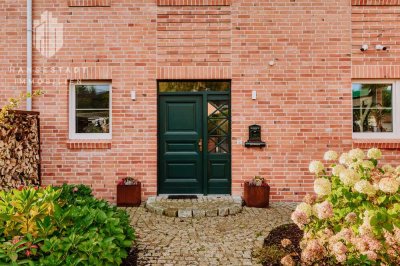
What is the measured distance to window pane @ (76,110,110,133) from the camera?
7004 millimetres

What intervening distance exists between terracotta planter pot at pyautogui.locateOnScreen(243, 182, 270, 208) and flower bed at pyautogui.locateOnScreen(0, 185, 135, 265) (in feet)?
10.5

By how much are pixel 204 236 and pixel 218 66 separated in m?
3.53

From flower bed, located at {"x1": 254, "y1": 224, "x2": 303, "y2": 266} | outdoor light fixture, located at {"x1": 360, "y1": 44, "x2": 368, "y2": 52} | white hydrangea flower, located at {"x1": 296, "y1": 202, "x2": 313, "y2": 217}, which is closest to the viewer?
white hydrangea flower, located at {"x1": 296, "y1": 202, "x2": 313, "y2": 217}

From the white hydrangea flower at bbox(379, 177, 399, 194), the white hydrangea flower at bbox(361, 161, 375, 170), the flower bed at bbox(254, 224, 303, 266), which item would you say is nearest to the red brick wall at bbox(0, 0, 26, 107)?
the flower bed at bbox(254, 224, 303, 266)

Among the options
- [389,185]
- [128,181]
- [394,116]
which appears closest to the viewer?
[389,185]

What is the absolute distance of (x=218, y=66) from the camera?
6781 millimetres

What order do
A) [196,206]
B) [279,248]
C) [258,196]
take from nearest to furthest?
[279,248] → [196,206] → [258,196]

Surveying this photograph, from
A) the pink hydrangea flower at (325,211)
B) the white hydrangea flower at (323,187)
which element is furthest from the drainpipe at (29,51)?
the pink hydrangea flower at (325,211)

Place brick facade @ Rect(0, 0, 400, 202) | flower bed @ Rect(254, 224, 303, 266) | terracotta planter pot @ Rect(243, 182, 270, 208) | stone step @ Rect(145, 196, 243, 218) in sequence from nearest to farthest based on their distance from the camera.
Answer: flower bed @ Rect(254, 224, 303, 266), stone step @ Rect(145, 196, 243, 218), terracotta planter pot @ Rect(243, 182, 270, 208), brick facade @ Rect(0, 0, 400, 202)

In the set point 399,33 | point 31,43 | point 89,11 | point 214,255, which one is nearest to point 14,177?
point 31,43

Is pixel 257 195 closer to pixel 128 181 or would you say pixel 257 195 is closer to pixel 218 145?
pixel 218 145

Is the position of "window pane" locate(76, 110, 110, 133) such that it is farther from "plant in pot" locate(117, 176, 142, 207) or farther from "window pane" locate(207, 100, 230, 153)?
"window pane" locate(207, 100, 230, 153)

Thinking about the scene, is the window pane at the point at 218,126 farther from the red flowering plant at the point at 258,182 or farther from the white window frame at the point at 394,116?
the white window frame at the point at 394,116

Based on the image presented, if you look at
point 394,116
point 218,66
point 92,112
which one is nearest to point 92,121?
point 92,112
